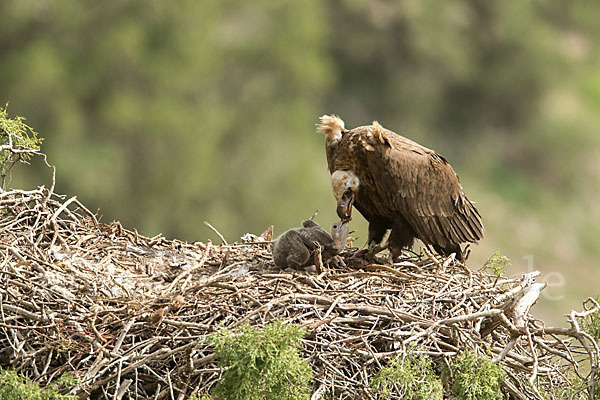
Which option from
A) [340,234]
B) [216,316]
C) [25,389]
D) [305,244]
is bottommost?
Answer: [25,389]

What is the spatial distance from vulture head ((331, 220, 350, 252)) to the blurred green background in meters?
1.69

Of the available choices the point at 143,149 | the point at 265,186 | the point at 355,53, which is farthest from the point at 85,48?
the point at 355,53

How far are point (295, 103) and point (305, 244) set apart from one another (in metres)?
13.8

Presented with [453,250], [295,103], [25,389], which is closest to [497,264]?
[453,250]

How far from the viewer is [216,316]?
412 cm

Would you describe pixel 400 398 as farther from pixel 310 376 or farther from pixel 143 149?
pixel 143 149

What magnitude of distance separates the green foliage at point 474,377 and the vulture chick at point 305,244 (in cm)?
115

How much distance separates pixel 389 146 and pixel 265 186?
1197cm

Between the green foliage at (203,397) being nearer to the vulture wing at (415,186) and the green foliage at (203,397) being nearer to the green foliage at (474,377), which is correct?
the green foliage at (474,377)

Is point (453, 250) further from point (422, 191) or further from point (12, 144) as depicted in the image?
point (12, 144)

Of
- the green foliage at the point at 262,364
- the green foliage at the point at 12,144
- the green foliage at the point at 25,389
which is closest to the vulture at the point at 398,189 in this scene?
the green foliage at the point at 262,364

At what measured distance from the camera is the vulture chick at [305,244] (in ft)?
15.8

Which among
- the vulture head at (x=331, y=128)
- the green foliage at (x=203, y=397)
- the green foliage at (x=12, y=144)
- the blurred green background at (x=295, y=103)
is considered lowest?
the green foliage at (x=203, y=397)

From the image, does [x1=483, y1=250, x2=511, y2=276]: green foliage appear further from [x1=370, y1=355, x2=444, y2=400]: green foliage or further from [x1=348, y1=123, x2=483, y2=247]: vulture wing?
[x1=370, y1=355, x2=444, y2=400]: green foliage
